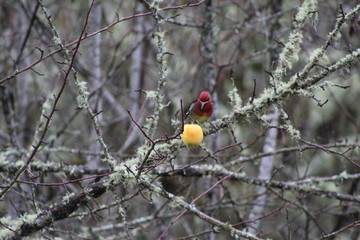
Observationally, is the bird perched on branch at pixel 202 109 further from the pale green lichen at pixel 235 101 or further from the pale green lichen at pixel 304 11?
the pale green lichen at pixel 304 11

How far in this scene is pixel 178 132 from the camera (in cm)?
246

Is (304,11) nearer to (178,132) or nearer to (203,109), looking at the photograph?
(203,109)

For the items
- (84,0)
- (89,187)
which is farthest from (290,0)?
(89,187)

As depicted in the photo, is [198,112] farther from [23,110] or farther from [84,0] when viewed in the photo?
[84,0]

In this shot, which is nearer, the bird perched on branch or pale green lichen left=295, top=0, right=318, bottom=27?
pale green lichen left=295, top=0, right=318, bottom=27

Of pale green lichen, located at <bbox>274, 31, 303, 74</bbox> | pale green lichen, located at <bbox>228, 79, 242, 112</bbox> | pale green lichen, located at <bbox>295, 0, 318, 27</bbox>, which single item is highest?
pale green lichen, located at <bbox>295, 0, 318, 27</bbox>

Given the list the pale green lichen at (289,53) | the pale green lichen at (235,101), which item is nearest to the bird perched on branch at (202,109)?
the pale green lichen at (235,101)

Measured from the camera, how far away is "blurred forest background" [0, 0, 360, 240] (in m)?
2.38

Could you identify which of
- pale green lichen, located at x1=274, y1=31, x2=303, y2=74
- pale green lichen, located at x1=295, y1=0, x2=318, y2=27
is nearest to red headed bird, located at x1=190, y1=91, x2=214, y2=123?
pale green lichen, located at x1=274, y1=31, x2=303, y2=74

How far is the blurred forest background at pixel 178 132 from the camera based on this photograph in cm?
238

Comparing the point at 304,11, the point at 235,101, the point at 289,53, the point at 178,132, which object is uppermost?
the point at 304,11

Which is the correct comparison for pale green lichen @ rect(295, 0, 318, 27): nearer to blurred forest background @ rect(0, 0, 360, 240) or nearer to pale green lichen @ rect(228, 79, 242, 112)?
blurred forest background @ rect(0, 0, 360, 240)

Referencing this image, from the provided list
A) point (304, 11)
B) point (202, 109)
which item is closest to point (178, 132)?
point (202, 109)

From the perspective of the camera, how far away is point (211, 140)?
436cm
